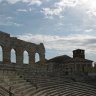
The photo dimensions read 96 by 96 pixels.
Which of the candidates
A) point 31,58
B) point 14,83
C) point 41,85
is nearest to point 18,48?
point 31,58

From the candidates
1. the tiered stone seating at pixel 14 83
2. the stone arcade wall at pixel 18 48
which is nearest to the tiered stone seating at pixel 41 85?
the tiered stone seating at pixel 14 83

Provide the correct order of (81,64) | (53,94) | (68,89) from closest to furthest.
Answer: (53,94)
(68,89)
(81,64)

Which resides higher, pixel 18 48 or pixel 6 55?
pixel 18 48

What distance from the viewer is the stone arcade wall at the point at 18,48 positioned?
1537 inches

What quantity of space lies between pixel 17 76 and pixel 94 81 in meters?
14.3

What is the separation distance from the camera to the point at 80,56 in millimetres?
62938

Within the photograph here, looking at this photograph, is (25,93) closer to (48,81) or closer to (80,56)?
(48,81)

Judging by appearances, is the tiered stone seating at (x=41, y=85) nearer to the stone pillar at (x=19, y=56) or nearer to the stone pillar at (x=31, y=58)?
the stone pillar at (x=19, y=56)

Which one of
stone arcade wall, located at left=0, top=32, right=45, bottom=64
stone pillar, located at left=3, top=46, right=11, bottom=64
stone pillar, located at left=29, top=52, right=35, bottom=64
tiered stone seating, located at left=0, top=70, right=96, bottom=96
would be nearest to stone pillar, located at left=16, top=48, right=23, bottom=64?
stone arcade wall, located at left=0, top=32, right=45, bottom=64

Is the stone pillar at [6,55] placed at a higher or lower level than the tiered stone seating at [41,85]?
higher

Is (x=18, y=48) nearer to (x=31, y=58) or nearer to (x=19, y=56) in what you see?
(x=19, y=56)

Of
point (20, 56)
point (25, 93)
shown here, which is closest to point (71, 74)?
point (20, 56)

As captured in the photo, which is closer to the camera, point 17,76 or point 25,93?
point 25,93

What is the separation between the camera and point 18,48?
41.9m
